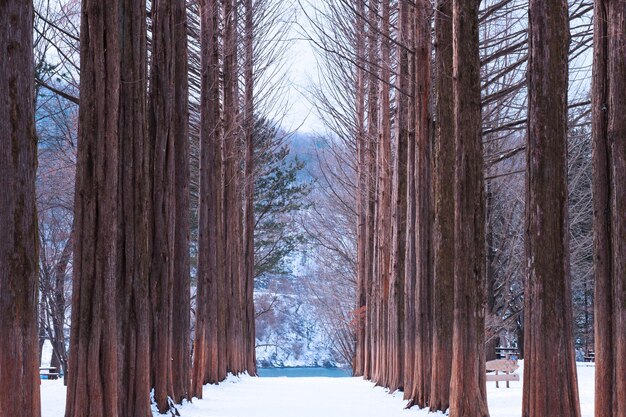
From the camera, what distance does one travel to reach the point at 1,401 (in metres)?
6.31

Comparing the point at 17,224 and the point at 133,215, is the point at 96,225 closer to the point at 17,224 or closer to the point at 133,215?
the point at 133,215

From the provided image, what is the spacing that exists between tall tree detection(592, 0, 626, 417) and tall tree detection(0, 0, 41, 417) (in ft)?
16.5

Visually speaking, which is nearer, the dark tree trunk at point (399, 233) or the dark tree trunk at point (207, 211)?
the dark tree trunk at point (207, 211)

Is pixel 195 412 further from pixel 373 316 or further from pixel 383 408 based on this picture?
pixel 373 316

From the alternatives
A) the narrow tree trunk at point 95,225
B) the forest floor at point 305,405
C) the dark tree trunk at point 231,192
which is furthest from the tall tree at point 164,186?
the dark tree trunk at point 231,192

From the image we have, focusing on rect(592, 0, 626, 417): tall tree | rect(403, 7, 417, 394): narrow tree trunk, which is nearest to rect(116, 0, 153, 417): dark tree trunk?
rect(592, 0, 626, 417): tall tree

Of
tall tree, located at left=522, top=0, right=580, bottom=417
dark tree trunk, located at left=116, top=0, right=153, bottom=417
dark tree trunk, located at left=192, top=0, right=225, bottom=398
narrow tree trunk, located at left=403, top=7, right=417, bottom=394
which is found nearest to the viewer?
tall tree, located at left=522, top=0, right=580, bottom=417

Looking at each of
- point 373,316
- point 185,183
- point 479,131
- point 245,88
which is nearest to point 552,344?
point 479,131

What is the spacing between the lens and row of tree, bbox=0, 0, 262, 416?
256 inches

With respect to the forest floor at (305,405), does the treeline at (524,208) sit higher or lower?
higher

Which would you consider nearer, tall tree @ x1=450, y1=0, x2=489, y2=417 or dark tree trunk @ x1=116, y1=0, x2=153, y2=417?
dark tree trunk @ x1=116, y1=0, x2=153, y2=417

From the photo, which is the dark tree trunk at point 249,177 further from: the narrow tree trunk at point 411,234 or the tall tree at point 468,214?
the tall tree at point 468,214

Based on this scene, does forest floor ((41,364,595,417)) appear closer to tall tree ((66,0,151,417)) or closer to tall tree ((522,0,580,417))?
tall tree ((66,0,151,417))

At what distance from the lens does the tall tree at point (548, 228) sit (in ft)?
25.6
